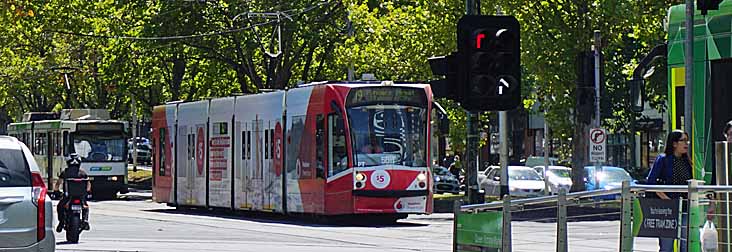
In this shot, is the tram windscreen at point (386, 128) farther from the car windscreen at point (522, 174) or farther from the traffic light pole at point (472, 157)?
the car windscreen at point (522, 174)

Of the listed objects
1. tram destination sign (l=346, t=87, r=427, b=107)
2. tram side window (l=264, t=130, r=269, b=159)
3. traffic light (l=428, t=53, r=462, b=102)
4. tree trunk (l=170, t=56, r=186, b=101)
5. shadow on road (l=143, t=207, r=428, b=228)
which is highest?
tree trunk (l=170, t=56, r=186, b=101)

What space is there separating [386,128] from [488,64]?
13453mm

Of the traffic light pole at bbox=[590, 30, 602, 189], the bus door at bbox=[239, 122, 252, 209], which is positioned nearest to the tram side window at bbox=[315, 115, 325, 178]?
the bus door at bbox=[239, 122, 252, 209]

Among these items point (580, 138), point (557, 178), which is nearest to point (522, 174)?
point (557, 178)

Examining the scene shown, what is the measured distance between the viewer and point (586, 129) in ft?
123

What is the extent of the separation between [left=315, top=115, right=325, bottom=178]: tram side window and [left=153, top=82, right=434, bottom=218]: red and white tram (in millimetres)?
21

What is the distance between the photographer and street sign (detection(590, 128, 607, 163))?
3183 cm

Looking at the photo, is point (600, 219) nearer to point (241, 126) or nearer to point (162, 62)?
point (241, 126)

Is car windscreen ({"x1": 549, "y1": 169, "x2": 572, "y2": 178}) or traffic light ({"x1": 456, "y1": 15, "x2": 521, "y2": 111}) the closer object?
traffic light ({"x1": 456, "y1": 15, "x2": 521, "y2": 111})

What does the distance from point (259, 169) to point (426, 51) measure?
10.4 metres

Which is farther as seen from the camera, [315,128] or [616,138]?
[616,138]

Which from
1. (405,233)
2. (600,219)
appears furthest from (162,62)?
(600,219)

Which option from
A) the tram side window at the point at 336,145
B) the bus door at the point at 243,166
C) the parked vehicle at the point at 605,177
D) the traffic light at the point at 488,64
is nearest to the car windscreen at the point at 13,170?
the traffic light at the point at 488,64

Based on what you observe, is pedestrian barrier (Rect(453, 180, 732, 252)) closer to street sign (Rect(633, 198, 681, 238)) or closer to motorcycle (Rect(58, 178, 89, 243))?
street sign (Rect(633, 198, 681, 238))
